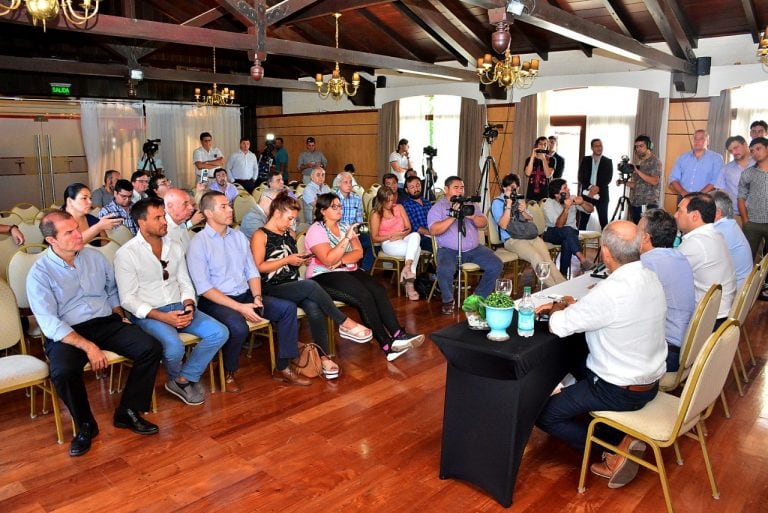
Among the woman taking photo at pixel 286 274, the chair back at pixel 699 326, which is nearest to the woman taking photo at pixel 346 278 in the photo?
the woman taking photo at pixel 286 274

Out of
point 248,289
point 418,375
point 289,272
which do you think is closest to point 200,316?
point 248,289

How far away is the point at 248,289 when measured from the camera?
157 inches

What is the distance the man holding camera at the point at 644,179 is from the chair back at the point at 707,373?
18.0ft

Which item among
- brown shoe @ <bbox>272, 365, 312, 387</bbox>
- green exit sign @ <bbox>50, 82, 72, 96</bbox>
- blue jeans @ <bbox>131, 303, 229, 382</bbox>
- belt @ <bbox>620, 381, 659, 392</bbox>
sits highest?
green exit sign @ <bbox>50, 82, 72, 96</bbox>

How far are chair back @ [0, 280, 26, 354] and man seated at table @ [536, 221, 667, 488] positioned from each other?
8.83 ft

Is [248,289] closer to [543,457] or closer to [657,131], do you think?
[543,457]

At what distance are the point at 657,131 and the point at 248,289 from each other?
24.3ft

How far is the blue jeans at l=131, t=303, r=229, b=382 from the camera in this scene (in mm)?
3408

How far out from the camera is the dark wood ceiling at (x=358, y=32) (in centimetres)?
670

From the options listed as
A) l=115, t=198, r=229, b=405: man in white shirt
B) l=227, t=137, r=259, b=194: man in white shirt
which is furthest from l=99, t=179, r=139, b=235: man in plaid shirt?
l=227, t=137, r=259, b=194: man in white shirt

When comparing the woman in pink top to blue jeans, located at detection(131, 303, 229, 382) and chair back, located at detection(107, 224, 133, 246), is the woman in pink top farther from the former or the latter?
blue jeans, located at detection(131, 303, 229, 382)

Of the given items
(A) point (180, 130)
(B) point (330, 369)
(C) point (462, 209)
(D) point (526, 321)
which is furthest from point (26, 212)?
(A) point (180, 130)

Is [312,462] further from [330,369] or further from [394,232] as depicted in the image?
[394,232]

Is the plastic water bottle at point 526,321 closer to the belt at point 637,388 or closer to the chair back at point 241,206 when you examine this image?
the belt at point 637,388
